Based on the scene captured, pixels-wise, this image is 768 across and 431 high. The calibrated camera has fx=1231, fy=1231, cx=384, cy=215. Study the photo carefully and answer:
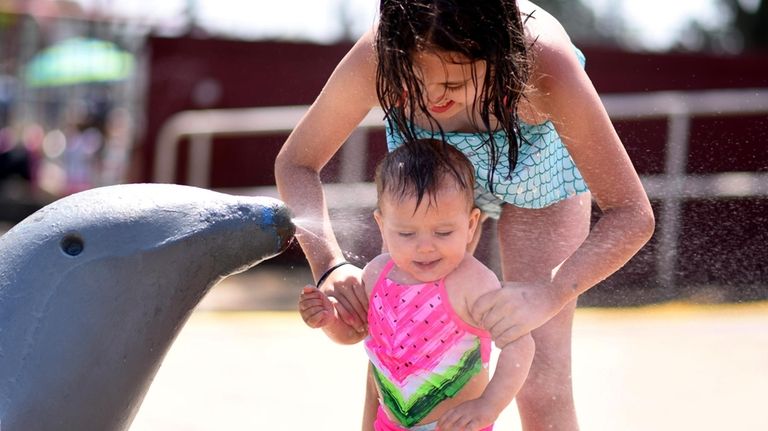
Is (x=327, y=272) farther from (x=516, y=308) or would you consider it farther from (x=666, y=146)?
(x=666, y=146)

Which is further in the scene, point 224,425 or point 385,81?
point 224,425

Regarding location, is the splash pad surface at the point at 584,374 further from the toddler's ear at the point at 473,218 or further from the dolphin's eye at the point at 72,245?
the dolphin's eye at the point at 72,245

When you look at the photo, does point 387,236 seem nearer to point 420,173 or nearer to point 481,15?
point 420,173

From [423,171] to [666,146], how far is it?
665cm

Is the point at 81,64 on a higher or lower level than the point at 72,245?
lower

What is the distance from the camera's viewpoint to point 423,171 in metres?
2.71

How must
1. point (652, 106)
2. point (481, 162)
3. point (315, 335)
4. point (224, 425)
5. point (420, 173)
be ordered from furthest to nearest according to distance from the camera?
point (652, 106)
point (315, 335)
point (224, 425)
point (481, 162)
point (420, 173)

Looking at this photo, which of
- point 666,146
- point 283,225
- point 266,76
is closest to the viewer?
point 283,225

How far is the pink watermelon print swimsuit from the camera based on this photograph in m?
2.80

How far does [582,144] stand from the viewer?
9.17 feet

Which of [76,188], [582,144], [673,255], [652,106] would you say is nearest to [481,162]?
[582,144]

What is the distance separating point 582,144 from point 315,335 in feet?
13.4

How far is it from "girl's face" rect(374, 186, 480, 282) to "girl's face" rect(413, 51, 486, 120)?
0.66 feet

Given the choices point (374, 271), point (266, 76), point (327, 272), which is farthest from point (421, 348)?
point (266, 76)
